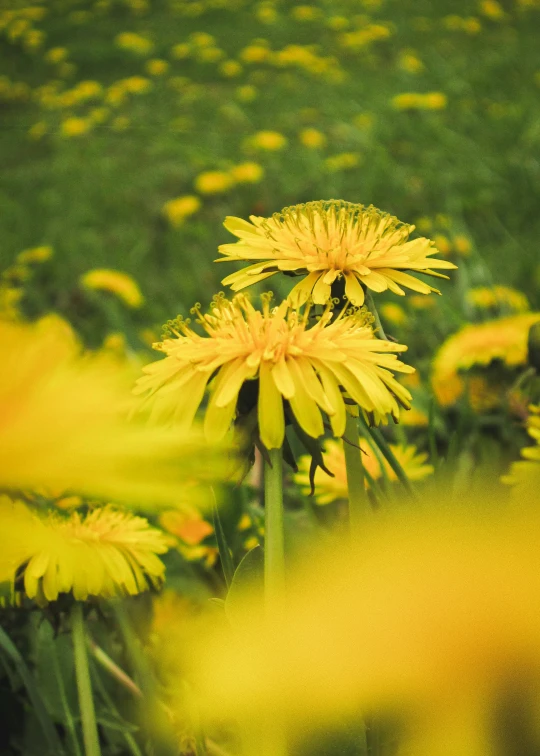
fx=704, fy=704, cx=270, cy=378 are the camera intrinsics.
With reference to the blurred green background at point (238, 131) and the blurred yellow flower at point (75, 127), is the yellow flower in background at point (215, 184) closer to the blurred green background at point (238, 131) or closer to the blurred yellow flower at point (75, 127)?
the blurred green background at point (238, 131)

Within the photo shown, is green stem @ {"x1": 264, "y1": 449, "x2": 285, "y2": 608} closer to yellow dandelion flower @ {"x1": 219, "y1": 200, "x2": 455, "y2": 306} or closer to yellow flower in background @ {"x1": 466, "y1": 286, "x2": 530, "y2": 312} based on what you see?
yellow dandelion flower @ {"x1": 219, "y1": 200, "x2": 455, "y2": 306}

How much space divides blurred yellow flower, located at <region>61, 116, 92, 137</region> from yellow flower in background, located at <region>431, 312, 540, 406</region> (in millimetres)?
2840

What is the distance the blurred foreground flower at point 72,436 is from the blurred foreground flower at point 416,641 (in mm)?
33

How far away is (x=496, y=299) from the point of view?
115cm

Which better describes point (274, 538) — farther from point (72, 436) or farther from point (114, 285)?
point (114, 285)

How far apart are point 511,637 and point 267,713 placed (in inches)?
2.0

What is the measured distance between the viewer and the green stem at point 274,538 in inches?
12.4

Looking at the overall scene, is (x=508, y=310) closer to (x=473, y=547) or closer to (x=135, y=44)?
(x=473, y=547)

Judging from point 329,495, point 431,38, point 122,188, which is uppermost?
point 431,38

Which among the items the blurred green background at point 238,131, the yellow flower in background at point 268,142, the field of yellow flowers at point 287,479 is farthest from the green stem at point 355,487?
the yellow flower in background at point 268,142

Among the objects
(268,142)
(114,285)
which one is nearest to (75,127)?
(268,142)

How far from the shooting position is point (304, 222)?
19.0 inches

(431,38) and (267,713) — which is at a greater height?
(431,38)

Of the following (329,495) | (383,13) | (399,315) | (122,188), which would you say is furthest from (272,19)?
(329,495)
